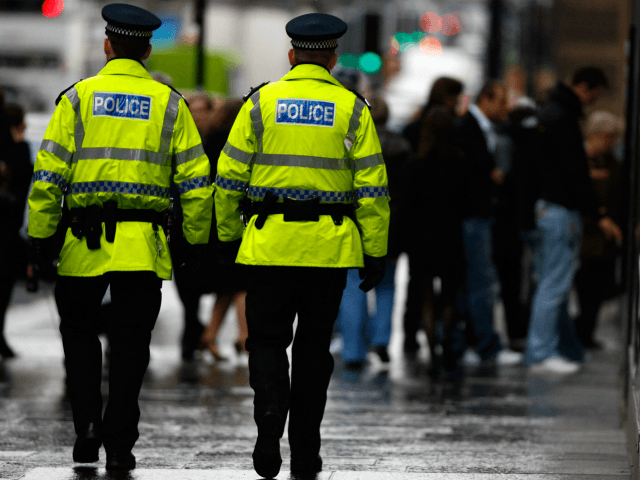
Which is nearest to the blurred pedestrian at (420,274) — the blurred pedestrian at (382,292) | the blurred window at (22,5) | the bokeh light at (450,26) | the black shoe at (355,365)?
the blurred pedestrian at (382,292)

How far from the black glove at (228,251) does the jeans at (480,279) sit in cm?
437

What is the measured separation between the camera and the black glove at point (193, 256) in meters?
5.96

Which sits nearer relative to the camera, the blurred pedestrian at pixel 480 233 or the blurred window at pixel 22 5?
the blurred pedestrian at pixel 480 233

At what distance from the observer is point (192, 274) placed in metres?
6.06

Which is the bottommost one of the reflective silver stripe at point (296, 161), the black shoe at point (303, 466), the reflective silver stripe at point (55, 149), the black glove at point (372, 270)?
the black shoe at point (303, 466)

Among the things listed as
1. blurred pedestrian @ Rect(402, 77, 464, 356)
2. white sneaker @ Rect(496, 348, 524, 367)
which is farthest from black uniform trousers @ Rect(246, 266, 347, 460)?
white sneaker @ Rect(496, 348, 524, 367)

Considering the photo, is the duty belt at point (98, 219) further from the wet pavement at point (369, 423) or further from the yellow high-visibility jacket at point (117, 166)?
the wet pavement at point (369, 423)

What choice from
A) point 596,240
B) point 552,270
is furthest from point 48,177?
point 596,240

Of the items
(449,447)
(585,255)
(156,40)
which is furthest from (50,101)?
(449,447)

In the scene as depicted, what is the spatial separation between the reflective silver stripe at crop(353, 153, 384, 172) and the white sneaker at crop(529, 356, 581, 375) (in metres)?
4.53

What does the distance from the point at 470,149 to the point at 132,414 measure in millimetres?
4828

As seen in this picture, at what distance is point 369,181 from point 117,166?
3.69 ft

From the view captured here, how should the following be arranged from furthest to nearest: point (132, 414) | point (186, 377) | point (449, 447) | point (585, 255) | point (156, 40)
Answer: point (156, 40) → point (585, 255) → point (186, 377) → point (449, 447) → point (132, 414)

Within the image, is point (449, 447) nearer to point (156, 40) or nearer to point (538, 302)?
point (538, 302)
